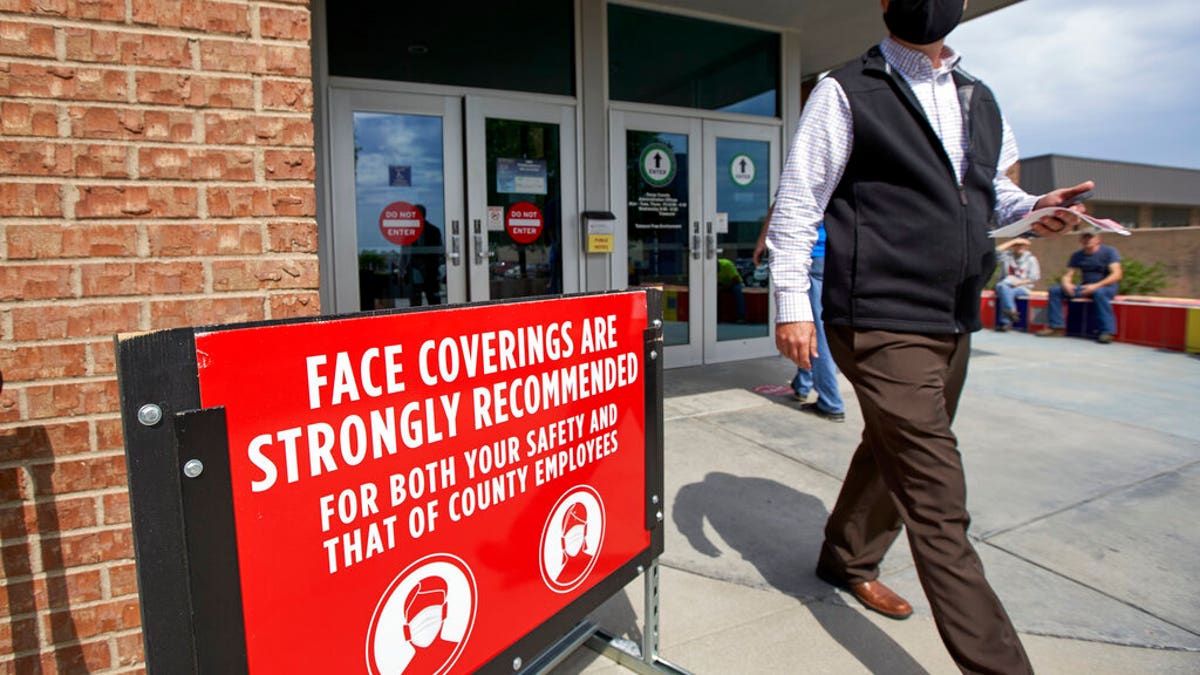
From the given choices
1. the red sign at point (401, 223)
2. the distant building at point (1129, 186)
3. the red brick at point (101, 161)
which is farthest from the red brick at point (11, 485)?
the distant building at point (1129, 186)

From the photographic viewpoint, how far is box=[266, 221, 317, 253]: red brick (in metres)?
1.86

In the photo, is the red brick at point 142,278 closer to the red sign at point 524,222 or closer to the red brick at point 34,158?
the red brick at point 34,158

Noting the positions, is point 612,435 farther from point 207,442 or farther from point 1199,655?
point 1199,655

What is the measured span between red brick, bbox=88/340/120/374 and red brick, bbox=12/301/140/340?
0.09 ft

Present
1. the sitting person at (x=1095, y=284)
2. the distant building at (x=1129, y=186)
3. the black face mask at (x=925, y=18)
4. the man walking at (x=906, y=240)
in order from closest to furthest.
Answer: the man walking at (x=906, y=240) → the black face mask at (x=925, y=18) → the sitting person at (x=1095, y=284) → the distant building at (x=1129, y=186)

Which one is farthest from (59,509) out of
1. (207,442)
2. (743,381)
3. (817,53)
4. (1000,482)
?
(817,53)

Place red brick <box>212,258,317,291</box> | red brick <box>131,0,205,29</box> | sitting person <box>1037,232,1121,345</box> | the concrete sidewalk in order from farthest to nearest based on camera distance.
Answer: sitting person <box>1037,232,1121,345</box> → the concrete sidewalk → red brick <box>212,258,317,291</box> → red brick <box>131,0,205,29</box>

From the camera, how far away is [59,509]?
5.53ft

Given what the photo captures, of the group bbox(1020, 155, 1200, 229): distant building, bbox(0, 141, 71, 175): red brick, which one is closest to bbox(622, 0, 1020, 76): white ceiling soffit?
bbox(0, 141, 71, 175): red brick

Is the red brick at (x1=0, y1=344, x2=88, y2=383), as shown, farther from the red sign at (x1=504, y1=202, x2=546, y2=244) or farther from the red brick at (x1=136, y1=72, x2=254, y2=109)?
the red sign at (x1=504, y1=202, x2=546, y2=244)

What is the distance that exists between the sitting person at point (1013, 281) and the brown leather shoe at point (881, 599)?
923 cm

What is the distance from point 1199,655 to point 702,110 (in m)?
5.80

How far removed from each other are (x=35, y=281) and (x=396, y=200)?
4071mm

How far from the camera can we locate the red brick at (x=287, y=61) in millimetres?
1841
